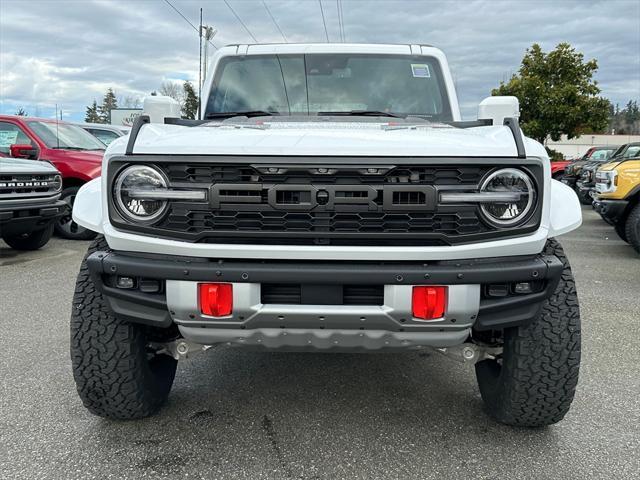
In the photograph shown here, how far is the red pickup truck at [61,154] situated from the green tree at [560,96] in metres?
→ 25.6

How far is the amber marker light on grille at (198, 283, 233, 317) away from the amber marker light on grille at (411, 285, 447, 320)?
69 cm

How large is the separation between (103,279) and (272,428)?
3.57 ft

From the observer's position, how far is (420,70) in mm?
3752

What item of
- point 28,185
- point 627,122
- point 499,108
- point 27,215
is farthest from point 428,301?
point 627,122

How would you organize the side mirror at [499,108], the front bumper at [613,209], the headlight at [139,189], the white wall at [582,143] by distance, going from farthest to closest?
1. the white wall at [582,143]
2. the front bumper at [613,209]
3. the side mirror at [499,108]
4. the headlight at [139,189]

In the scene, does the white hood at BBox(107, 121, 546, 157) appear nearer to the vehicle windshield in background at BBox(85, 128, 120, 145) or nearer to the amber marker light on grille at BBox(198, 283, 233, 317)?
the amber marker light on grille at BBox(198, 283, 233, 317)

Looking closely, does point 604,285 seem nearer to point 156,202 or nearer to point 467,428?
point 467,428

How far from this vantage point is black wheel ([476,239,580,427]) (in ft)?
7.86

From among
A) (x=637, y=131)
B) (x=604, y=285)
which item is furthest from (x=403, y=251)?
(x=637, y=131)

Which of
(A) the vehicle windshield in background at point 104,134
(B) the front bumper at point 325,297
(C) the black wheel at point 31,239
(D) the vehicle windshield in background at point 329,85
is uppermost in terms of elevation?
(D) the vehicle windshield in background at point 329,85

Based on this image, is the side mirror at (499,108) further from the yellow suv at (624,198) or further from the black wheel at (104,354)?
the yellow suv at (624,198)

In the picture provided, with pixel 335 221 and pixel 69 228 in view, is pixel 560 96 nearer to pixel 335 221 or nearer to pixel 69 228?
pixel 69 228

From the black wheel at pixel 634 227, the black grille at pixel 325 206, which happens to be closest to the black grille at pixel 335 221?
the black grille at pixel 325 206

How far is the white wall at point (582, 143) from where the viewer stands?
5303 centimetres
